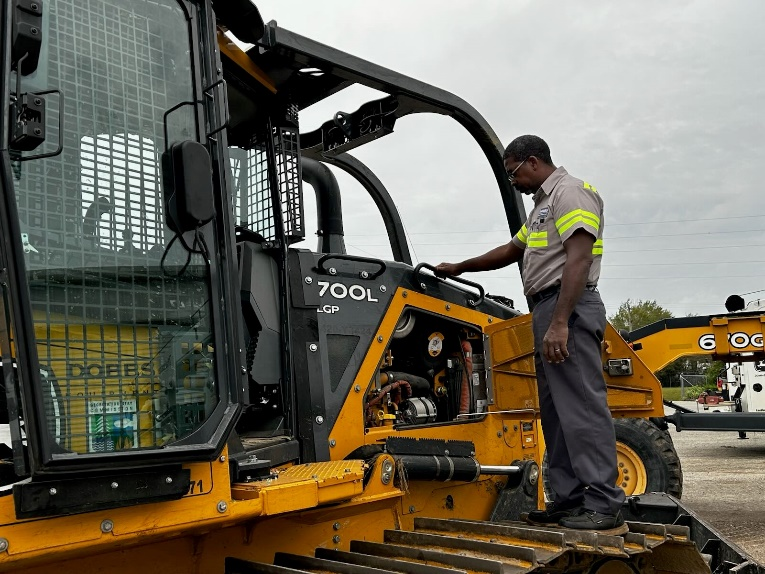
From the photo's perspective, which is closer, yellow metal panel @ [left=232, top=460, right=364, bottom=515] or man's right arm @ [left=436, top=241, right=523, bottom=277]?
yellow metal panel @ [left=232, top=460, right=364, bottom=515]

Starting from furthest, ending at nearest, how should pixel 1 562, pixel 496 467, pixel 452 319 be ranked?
1. pixel 452 319
2. pixel 496 467
3. pixel 1 562

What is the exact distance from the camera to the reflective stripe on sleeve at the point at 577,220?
3424mm

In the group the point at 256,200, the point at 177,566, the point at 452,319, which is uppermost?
the point at 256,200

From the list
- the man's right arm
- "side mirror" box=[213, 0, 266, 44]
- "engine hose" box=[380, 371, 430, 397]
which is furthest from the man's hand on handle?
"side mirror" box=[213, 0, 266, 44]

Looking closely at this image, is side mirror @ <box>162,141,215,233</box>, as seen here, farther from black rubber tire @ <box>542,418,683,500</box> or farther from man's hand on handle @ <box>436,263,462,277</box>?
black rubber tire @ <box>542,418,683,500</box>

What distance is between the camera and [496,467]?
412 cm

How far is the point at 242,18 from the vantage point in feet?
10.2

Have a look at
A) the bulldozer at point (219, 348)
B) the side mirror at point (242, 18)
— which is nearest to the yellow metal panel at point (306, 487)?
the bulldozer at point (219, 348)

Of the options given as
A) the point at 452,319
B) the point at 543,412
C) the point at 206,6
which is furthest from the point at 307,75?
the point at 543,412

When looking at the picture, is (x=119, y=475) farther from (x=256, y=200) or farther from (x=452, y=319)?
(x=452, y=319)

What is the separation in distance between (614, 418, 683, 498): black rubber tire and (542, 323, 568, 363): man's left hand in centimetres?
390

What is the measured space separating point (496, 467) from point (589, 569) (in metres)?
0.82

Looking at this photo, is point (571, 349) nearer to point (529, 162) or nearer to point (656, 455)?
point (529, 162)

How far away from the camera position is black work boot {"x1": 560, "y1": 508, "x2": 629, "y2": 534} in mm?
3271
